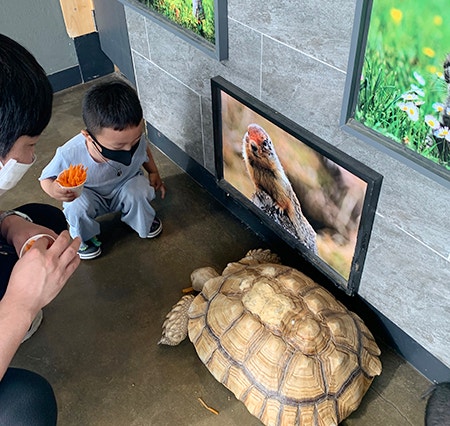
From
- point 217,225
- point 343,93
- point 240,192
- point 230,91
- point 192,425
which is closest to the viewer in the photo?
point 343,93

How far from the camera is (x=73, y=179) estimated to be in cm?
191

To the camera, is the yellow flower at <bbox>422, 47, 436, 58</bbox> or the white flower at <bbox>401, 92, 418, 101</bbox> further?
the white flower at <bbox>401, 92, 418, 101</bbox>

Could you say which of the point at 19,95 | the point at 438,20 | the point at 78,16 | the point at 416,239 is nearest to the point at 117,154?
the point at 19,95

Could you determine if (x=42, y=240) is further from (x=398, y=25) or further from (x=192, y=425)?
(x=398, y=25)

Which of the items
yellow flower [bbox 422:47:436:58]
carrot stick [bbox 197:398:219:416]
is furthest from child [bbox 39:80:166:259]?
yellow flower [bbox 422:47:436:58]

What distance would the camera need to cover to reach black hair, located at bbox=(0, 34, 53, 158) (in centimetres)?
113

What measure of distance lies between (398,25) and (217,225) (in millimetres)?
1372

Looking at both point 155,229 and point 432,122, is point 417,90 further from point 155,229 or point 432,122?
point 155,229

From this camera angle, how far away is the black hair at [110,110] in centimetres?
189

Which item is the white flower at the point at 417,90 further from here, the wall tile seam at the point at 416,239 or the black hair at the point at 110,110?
the black hair at the point at 110,110

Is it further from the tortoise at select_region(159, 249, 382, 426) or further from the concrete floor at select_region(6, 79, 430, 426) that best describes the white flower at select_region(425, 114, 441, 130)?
the concrete floor at select_region(6, 79, 430, 426)

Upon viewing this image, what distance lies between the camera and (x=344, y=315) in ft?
5.76

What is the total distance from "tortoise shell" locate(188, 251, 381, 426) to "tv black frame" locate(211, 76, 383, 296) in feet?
0.51

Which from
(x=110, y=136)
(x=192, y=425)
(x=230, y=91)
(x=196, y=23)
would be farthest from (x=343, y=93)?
(x=192, y=425)
